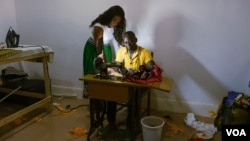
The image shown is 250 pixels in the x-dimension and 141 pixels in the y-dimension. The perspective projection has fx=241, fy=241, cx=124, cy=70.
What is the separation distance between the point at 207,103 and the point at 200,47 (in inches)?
27.7

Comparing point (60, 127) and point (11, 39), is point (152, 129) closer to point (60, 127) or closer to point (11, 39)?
point (60, 127)

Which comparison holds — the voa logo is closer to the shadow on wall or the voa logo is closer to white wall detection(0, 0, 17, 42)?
the shadow on wall

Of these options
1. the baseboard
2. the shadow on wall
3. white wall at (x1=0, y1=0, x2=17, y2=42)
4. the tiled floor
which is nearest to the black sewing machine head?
the tiled floor

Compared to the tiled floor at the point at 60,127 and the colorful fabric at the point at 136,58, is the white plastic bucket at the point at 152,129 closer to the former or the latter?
the tiled floor at the point at 60,127

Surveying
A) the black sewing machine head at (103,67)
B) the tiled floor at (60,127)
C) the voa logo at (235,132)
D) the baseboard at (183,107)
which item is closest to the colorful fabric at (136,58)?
the black sewing machine head at (103,67)

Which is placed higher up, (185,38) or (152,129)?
(185,38)

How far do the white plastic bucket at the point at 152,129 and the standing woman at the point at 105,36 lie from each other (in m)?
0.85

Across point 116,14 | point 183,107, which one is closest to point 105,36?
point 116,14

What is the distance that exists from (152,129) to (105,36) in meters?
1.37

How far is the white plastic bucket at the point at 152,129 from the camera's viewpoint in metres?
2.19

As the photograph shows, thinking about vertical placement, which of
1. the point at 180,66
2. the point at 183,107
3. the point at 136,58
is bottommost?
the point at 183,107

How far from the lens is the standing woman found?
8.75 ft

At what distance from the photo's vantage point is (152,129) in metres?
2.18

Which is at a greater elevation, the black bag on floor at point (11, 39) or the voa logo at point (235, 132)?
the black bag on floor at point (11, 39)
